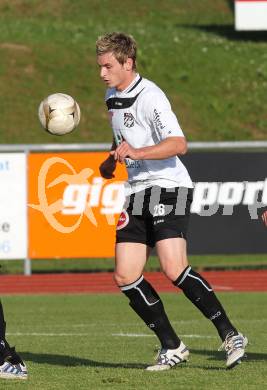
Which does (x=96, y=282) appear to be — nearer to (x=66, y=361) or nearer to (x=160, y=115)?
(x=66, y=361)

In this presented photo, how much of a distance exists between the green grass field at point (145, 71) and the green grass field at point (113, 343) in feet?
52.6

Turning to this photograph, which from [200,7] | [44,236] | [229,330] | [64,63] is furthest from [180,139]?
[200,7]

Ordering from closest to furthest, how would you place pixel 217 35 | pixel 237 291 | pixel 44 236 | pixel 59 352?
pixel 59 352
pixel 237 291
pixel 44 236
pixel 217 35

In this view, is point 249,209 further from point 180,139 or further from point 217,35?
point 217,35

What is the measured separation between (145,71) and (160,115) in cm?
2824

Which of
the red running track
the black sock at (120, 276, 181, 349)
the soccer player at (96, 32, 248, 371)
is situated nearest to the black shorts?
the soccer player at (96, 32, 248, 371)

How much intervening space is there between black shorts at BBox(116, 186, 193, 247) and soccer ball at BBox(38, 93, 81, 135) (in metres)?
0.76

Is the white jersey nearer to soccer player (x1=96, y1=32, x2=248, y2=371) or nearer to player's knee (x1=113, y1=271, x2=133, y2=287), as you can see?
soccer player (x1=96, y1=32, x2=248, y2=371)

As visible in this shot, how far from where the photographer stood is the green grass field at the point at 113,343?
26.0ft

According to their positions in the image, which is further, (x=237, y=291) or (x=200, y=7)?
(x=200, y=7)

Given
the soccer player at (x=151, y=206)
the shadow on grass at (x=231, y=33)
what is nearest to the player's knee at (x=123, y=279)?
the soccer player at (x=151, y=206)

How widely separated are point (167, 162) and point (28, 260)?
33.9ft

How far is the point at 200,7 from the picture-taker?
49.0 metres

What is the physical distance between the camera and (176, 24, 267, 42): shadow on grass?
41750 mm
